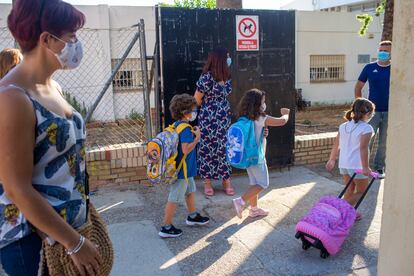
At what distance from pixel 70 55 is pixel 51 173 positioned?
468mm

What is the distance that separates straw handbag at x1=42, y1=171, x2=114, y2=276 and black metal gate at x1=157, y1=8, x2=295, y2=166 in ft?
11.5

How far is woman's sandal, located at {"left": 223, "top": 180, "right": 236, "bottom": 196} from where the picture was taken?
16.9ft

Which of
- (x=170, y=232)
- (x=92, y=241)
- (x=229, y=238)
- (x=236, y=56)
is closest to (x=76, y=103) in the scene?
(x=236, y=56)

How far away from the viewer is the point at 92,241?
175 cm

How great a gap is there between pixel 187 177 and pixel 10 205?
243cm

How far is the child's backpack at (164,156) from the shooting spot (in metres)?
3.62

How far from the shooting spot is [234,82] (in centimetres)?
559

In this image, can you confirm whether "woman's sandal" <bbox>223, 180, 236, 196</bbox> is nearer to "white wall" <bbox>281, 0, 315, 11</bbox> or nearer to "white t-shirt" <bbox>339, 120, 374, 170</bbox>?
"white t-shirt" <bbox>339, 120, 374, 170</bbox>

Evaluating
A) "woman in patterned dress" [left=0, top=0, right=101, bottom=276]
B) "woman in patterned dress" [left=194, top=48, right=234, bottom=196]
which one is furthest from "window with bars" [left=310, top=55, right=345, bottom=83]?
"woman in patterned dress" [left=0, top=0, right=101, bottom=276]

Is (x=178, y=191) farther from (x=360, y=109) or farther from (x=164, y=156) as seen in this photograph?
(x=360, y=109)

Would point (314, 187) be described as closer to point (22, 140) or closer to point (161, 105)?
point (161, 105)

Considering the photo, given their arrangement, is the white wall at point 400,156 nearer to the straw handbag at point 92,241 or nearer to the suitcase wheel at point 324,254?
the suitcase wheel at point 324,254

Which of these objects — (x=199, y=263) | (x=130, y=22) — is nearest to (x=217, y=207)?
(x=199, y=263)

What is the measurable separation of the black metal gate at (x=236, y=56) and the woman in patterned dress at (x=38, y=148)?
3606mm
